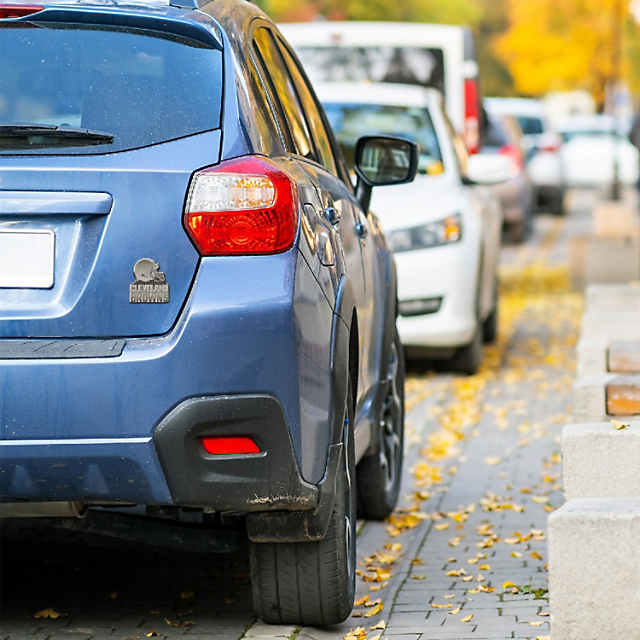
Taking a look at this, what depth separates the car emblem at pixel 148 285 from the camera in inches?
178

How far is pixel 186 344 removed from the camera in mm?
4492

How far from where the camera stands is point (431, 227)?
1117cm

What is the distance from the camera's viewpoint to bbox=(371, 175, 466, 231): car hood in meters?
11.1

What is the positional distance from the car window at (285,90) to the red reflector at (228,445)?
1.15 meters

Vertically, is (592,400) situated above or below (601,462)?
below

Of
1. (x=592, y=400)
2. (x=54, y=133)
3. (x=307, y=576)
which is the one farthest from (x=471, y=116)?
(x=54, y=133)

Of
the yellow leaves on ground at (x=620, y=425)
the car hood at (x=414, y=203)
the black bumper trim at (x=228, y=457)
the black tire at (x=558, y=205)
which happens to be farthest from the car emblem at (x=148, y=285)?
the black tire at (x=558, y=205)

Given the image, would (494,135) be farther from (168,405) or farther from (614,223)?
(168,405)

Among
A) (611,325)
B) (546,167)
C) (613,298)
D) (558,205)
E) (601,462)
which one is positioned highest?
(601,462)

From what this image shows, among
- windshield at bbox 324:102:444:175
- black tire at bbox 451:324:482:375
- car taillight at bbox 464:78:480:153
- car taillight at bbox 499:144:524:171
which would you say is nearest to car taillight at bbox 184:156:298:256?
black tire at bbox 451:324:482:375

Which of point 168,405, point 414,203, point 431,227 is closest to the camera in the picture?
point 168,405

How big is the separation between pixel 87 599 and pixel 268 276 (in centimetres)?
174

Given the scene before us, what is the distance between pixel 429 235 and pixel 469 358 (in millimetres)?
978

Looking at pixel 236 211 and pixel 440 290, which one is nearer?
pixel 236 211
